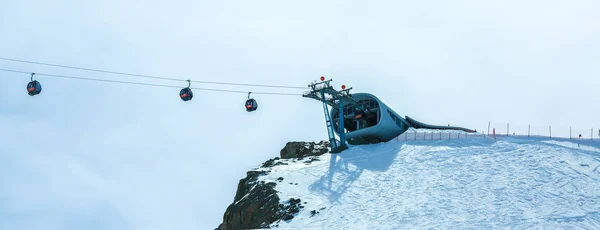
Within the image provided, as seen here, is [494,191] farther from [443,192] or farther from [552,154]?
[552,154]

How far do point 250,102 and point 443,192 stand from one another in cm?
1675

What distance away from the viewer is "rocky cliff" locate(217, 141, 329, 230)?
2164 inches

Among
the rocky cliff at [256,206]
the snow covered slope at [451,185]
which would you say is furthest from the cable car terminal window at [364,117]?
the rocky cliff at [256,206]

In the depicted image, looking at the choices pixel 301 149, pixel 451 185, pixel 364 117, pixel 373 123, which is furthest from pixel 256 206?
pixel 373 123

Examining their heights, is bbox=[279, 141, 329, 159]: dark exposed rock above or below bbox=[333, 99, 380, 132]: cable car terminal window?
below

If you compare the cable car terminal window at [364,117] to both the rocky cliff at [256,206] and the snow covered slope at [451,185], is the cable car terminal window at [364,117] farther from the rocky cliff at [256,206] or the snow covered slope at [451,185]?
the rocky cliff at [256,206]

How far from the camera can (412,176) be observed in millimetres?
60531

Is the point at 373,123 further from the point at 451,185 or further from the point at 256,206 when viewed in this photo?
the point at 256,206

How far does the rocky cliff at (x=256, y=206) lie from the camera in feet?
180

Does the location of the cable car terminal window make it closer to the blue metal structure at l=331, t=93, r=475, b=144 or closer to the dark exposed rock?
the blue metal structure at l=331, t=93, r=475, b=144

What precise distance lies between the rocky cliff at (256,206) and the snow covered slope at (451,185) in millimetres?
1041

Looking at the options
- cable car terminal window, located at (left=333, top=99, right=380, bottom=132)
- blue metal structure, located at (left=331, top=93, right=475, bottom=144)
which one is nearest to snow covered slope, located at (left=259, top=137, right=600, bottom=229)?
blue metal structure, located at (left=331, top=93, right=475, bottom=144)

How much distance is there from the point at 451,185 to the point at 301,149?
26.9m

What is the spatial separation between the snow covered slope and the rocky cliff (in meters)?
1.04
